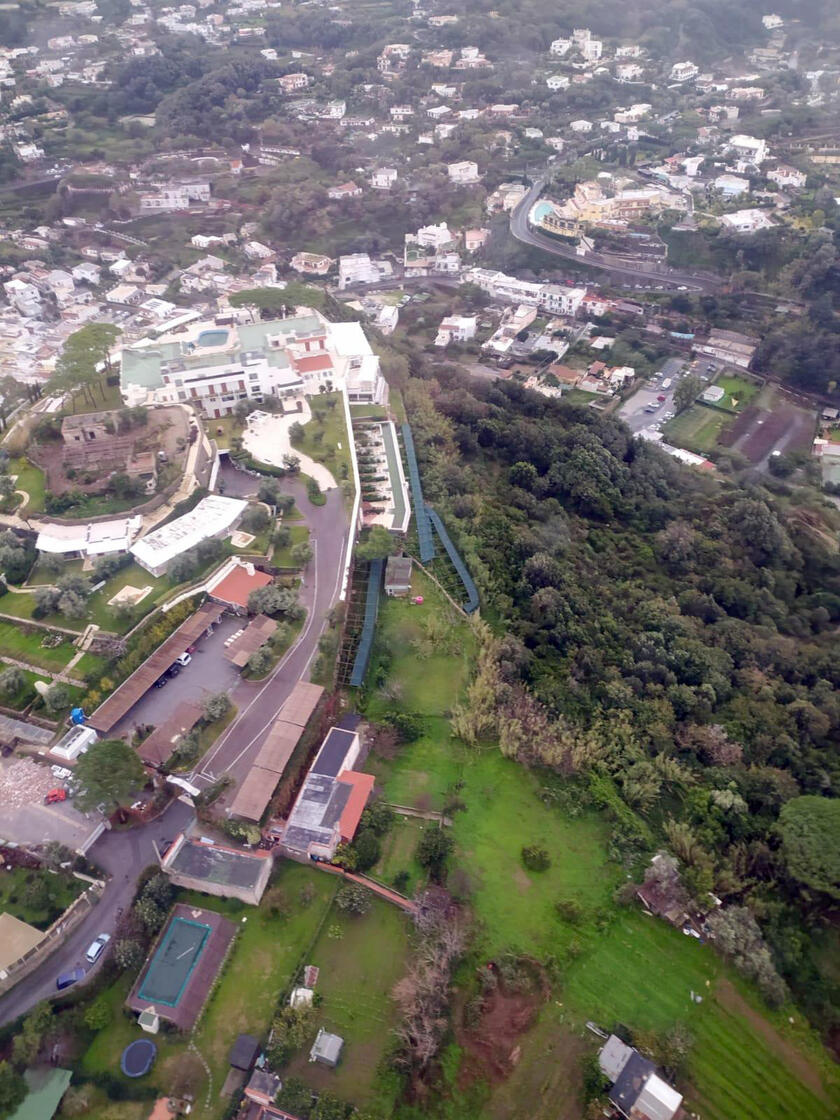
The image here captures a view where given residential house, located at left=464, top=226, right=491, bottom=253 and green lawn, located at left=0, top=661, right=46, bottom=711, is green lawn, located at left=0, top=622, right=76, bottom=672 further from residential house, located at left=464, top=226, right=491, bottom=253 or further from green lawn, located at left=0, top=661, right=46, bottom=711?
residential house, located at left=464, top=226, right=491, bottom=253

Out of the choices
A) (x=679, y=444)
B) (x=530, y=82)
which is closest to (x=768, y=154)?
(x=530, y=82)

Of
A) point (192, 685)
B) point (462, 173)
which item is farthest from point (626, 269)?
point (192, 685)

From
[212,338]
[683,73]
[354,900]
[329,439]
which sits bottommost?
[354,900]

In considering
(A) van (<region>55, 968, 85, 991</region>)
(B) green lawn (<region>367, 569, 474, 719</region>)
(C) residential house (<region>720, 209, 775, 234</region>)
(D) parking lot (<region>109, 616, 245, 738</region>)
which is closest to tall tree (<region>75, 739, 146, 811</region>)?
(D) parking lot (<region>109, 616, 245, 738</region>)

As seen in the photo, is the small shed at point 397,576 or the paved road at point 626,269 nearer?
the small shed at point 397,576

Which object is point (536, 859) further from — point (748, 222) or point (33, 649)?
point (748, 222)

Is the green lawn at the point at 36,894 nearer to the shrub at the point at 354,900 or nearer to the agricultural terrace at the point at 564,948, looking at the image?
the shrub at the point at 354,900

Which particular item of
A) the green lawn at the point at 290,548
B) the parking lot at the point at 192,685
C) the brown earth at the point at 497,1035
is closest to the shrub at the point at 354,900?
the brown earth at the point at 497,1035
